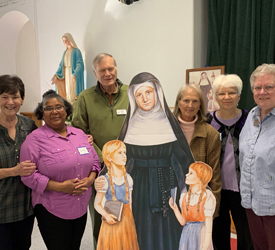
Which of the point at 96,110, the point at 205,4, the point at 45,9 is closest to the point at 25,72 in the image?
the point at 45,9

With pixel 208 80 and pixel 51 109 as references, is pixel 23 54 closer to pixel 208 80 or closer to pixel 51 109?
pixel 208 80

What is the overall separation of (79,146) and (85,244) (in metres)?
1.62

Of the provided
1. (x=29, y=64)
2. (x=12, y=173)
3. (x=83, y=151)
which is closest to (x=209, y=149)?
(x=83, y=151)

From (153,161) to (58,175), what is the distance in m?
0.62

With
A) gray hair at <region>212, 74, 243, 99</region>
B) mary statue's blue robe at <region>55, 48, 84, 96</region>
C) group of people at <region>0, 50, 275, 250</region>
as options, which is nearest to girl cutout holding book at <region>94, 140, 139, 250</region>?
group of people at <region>0, 50, 275, 250</region>

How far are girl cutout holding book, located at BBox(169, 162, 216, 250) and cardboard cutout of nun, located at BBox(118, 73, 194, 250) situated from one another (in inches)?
2.2

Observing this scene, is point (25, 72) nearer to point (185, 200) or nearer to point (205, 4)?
point (205, 4)

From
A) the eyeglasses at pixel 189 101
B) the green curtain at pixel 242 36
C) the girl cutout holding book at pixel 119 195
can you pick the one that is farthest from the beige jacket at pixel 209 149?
the green curtain at pixel 242 36

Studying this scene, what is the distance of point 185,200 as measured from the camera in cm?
161

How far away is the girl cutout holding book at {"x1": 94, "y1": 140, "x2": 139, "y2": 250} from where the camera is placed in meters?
1.65

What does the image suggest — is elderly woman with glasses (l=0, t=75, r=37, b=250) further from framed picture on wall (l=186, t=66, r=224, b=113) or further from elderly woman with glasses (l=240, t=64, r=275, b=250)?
framed picture on wall (l=186, t=66, r=224, b=113)

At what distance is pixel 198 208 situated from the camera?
1.59 meters

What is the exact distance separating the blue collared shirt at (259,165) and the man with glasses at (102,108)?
3.00 feet

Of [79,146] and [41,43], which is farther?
[41,43]
